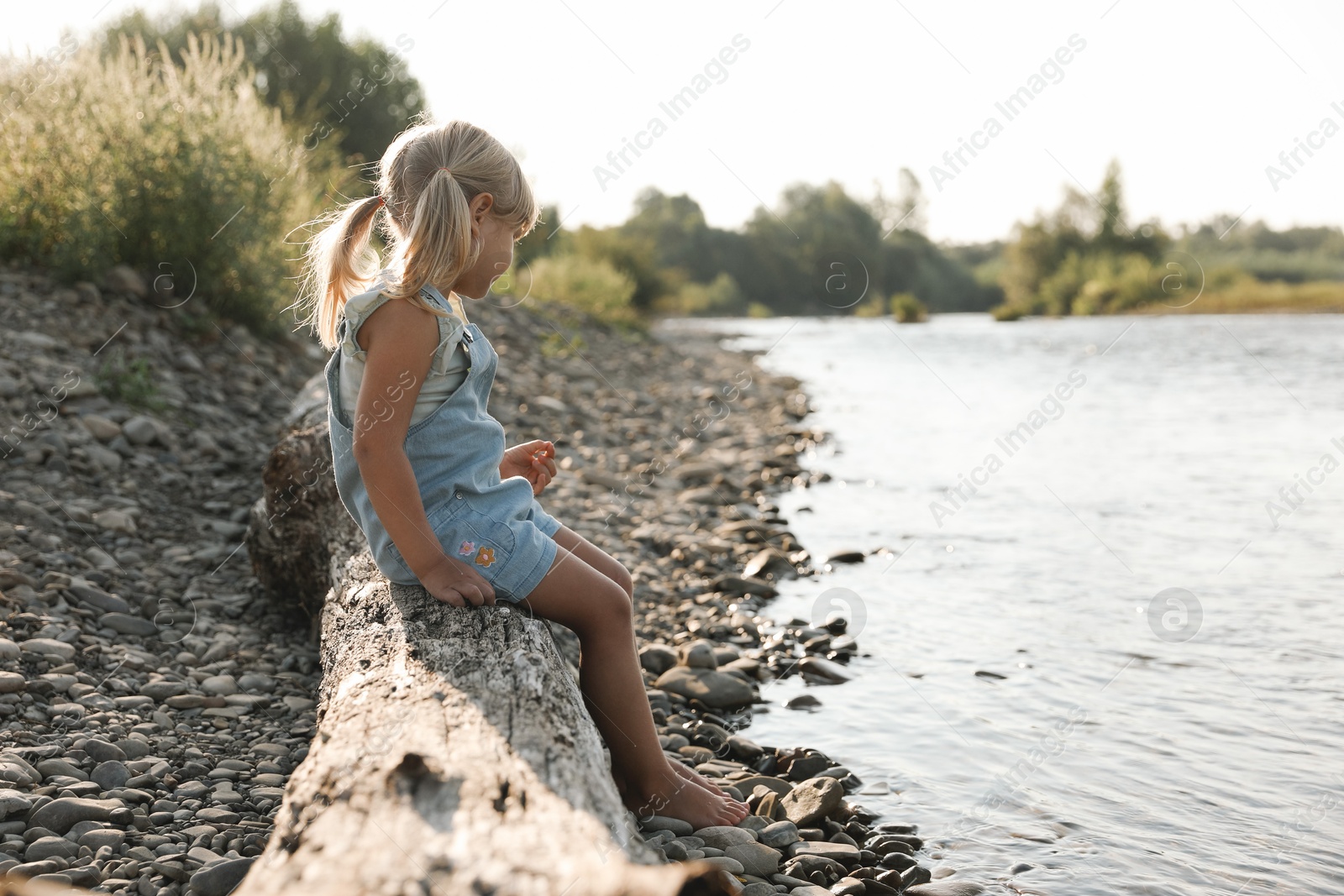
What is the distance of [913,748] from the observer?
3523 millimetres

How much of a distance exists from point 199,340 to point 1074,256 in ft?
164

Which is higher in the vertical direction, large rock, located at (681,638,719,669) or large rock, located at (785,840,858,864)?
large rock, located at (681,638,719,669)

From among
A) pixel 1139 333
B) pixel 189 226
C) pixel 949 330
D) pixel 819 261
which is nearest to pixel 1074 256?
pixel 819 261

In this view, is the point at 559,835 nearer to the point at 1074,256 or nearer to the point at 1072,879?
the point at 1072,879

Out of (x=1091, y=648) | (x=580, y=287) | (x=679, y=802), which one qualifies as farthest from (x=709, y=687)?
(x=580, y=287)

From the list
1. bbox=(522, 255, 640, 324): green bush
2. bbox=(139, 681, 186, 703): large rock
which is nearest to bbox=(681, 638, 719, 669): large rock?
bbox=(139, 681, 186, 703): large rock

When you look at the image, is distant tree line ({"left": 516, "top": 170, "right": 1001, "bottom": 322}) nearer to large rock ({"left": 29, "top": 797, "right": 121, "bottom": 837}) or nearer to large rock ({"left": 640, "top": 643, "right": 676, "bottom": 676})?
large rock ({"left": 640, "top": 643, "right": 676, "bottom": 676})

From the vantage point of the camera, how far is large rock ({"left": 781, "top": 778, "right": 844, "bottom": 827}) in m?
2.92

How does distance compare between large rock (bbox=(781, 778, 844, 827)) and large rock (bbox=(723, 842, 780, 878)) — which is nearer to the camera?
large rock (bbox=(723, 842, 780, 878))

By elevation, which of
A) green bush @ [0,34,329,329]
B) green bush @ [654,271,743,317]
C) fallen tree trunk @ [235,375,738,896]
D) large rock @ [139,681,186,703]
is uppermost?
green bush @ [654,271,743,317]

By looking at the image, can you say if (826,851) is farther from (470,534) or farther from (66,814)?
(66,814)

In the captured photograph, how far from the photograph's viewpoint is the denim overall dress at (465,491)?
2.46 metres

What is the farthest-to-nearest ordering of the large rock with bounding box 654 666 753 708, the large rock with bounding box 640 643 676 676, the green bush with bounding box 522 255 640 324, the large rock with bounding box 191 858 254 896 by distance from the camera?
the green bush with bounding box 522 255 640 324, the large rock with bounding box 640 643 676 676, the large rock with bounding box 654 666 753 708, the large rock with bounding box 191 858 254 896

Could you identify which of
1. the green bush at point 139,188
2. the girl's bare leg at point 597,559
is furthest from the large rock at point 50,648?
the green bush at point 139,188
